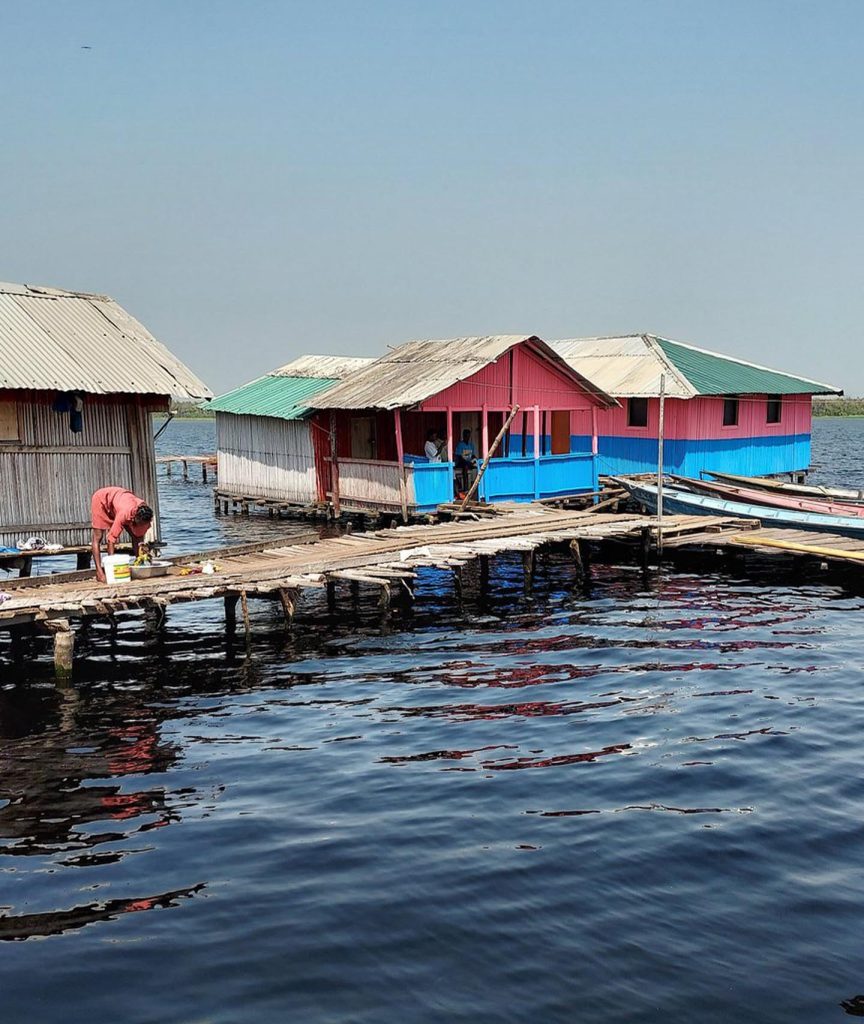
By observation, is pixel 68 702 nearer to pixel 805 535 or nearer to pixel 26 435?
pixel 26 435

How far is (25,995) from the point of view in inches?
295

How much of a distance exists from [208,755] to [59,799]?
1.83 m

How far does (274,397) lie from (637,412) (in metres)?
11.8

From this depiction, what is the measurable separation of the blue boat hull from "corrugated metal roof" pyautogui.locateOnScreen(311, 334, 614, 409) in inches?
134

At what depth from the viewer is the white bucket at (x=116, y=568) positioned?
16344mm

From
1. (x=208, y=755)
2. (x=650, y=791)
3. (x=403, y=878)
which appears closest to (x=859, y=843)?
(x=650, y=791)

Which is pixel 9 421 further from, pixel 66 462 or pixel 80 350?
pixel 80 350

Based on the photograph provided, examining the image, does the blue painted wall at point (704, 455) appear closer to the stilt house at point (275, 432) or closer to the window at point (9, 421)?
the stilt house at point (275, 432)


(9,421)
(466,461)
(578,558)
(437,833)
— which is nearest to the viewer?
(437,833)

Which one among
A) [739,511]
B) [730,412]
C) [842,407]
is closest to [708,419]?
[730,412]

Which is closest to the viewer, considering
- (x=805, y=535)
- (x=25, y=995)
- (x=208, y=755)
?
(x=25, y=995)

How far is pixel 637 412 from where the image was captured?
1401 inches

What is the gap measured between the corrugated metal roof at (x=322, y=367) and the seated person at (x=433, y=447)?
694cm

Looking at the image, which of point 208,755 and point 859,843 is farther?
point 208,755
